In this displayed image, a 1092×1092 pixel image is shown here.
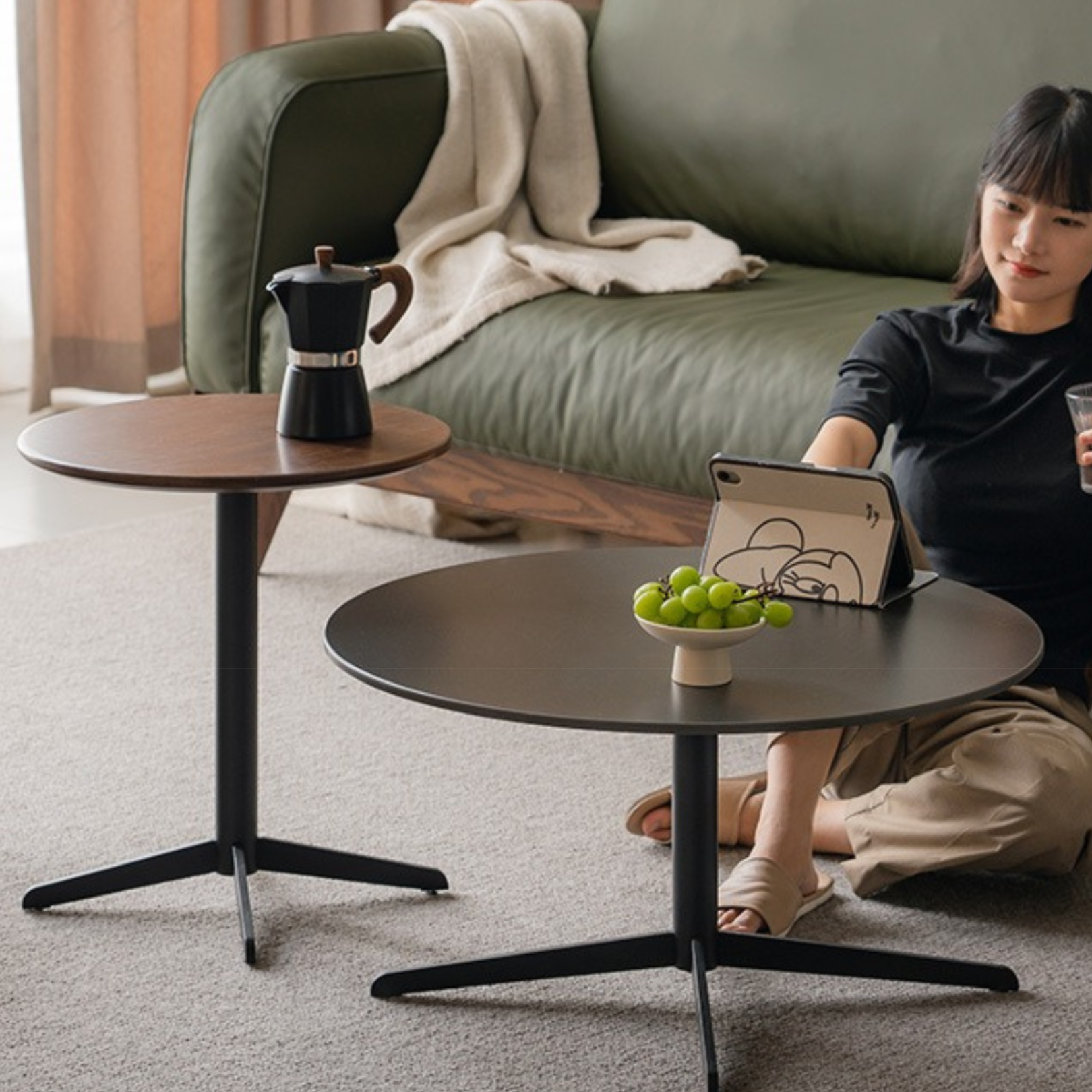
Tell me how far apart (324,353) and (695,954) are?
0.60 m

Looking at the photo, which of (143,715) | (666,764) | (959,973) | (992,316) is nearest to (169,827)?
(143,715)

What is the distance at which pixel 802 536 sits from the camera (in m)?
1.57

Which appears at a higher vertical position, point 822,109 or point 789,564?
point 822,109

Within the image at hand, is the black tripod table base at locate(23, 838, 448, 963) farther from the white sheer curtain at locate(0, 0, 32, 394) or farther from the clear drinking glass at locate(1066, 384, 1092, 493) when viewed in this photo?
the white sheer curtain at locate(0, 0, 32, 394)

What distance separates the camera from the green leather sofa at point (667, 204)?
2.48 metres

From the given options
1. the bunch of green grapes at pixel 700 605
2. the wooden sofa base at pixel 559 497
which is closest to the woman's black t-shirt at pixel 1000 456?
the bunch of green grapes at pixel 700 605

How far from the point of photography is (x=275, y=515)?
9.13 feet

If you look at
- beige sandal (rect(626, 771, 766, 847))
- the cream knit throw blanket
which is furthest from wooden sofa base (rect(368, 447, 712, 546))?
beige sandal (rect(626, 771, 766, 847))

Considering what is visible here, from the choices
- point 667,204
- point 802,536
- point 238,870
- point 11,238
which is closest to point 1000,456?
point 802,536

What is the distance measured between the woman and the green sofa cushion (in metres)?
0.43

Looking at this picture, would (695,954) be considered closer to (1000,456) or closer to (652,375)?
(1000,456)

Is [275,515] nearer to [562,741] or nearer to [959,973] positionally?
[562,741]

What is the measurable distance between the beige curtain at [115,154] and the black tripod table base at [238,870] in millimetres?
2167

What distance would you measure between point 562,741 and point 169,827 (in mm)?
466
